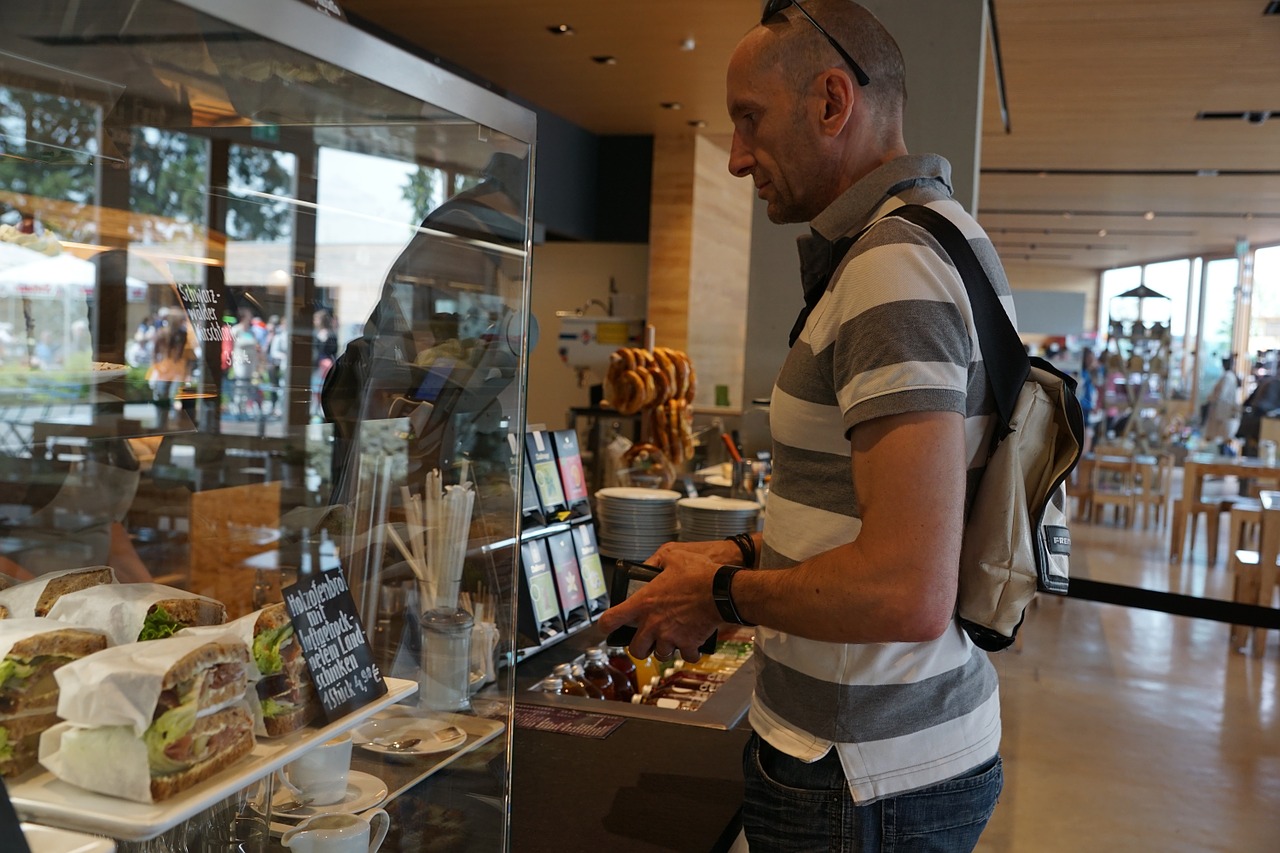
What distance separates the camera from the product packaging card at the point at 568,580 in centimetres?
217

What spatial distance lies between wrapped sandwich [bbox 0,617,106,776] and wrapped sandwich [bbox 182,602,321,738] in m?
0.08

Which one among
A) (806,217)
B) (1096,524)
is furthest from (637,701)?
(1096,524)

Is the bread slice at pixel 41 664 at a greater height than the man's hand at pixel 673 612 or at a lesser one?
greater

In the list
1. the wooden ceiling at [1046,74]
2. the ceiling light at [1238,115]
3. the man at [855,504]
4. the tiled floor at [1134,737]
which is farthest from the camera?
the ceiling light at [1238,115]

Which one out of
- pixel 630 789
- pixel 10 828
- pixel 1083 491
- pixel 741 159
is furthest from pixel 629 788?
pixel 1083 491

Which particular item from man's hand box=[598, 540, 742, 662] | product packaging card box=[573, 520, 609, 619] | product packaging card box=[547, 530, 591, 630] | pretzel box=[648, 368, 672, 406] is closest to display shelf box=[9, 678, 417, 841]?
man's hand box=[598, 540, 742, 662]

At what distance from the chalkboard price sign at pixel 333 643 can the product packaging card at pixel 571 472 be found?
134 cm

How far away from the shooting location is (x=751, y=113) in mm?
1194

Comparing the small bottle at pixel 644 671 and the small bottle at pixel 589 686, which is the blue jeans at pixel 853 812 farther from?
the small bottle at pixel 644 671

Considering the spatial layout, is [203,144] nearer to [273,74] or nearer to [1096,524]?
[273,74]

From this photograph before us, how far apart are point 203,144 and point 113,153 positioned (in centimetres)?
9

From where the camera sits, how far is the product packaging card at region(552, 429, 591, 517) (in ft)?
7.52

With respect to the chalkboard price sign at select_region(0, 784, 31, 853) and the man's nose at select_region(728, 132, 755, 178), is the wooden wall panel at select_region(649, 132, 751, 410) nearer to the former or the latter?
the man's nose at select_region(728, 132, 755, 178)

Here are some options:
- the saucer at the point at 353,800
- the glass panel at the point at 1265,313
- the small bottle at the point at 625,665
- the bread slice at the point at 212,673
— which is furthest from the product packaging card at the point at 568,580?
the glass panel at the point at 1265,313
